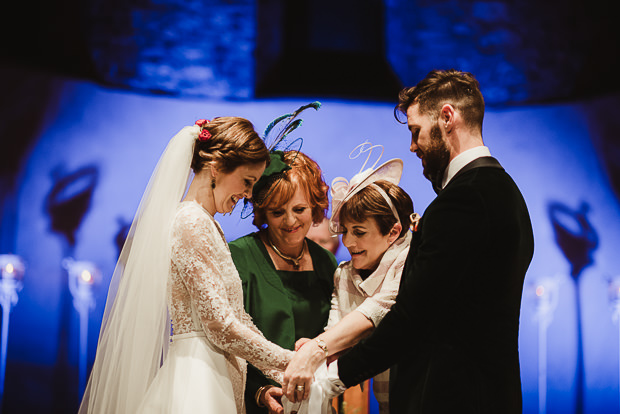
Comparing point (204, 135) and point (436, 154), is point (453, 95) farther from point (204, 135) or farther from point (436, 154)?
point (204, 135)

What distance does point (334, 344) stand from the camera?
2127 mm

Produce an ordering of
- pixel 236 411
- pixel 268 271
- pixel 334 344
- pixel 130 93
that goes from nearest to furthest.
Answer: pixel 236 411 → pixel 334 344 → pixel 268 271 → pixel 130 93

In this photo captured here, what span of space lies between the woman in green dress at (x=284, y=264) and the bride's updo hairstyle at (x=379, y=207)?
9.2 inches

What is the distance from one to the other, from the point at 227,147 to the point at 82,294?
3072 millimetres

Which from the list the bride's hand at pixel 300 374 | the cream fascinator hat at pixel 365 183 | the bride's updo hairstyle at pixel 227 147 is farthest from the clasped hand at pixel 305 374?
the bride's updo hairstyle at pixel 227 147

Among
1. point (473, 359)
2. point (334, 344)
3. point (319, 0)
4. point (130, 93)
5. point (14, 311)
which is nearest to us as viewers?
point (473, 359)

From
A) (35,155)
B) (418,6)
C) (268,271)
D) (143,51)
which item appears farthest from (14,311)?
(418,6)

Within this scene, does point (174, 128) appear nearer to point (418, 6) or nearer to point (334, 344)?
point (418, 6)

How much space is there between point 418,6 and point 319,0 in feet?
3.12

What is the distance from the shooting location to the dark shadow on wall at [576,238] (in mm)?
4730

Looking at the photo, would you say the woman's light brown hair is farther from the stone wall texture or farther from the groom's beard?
the stone wall texture

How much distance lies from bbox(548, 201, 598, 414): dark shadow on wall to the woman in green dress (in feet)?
10.2

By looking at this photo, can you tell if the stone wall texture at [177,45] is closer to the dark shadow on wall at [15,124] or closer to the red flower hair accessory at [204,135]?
the dark shadow on wall at [15,124]

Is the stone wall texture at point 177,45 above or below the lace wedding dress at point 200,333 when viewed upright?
above
